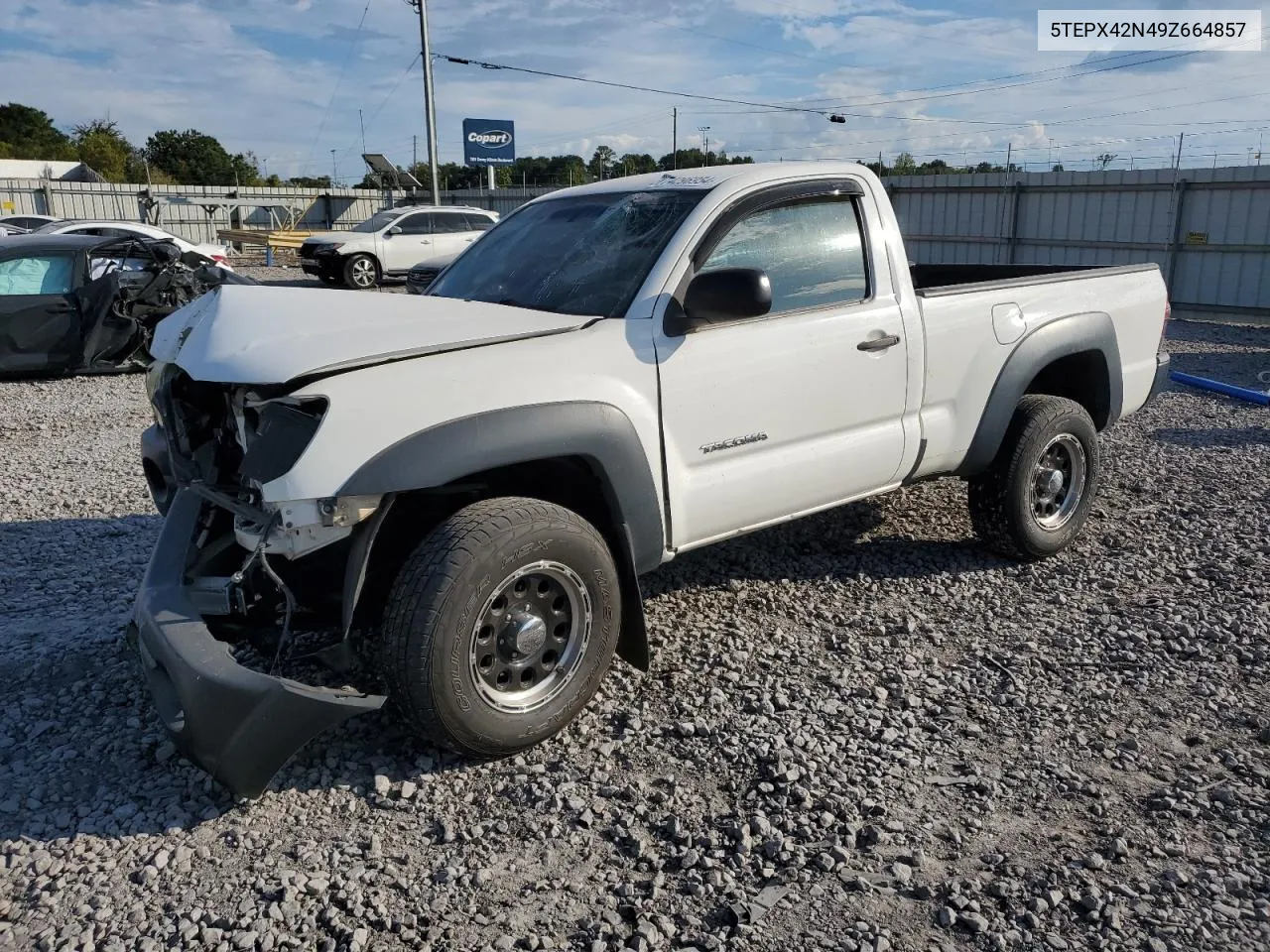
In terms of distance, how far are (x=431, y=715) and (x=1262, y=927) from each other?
233 cm

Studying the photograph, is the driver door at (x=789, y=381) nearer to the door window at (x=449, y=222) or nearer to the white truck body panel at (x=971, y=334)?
the white truck body panel at (x=971, y=334)

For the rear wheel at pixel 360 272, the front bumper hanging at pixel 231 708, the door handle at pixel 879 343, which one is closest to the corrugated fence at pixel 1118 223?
the rear wheel at pixel 360 272

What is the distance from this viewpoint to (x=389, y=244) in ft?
70.3

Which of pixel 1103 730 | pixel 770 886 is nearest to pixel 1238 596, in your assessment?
pixel 1103 730

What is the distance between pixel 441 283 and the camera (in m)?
4.71

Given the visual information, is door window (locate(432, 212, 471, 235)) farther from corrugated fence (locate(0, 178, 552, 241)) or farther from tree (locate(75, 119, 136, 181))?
tree (locate(75, 119, 136, 181))

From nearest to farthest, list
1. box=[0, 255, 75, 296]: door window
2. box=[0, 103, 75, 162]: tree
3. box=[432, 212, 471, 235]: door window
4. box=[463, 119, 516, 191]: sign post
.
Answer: box=[0, 255, 75, 296]: door window
box=[432, 212, 471, 235]: door window
box=[463, 119, 516, 191]: sign post
box=[0, 103, 75, 162]: tree

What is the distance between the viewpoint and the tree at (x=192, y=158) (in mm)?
71188

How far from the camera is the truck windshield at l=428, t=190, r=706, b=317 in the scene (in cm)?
393

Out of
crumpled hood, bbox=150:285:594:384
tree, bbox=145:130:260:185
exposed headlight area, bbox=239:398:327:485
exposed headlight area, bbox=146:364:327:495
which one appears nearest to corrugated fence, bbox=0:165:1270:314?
crumpled hood, bbox=150:285:594:384

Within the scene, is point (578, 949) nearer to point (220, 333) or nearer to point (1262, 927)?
point (1262, 927)

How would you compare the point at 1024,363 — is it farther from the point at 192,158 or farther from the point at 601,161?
the point at 192,158

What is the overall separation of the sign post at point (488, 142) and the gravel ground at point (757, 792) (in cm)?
3797

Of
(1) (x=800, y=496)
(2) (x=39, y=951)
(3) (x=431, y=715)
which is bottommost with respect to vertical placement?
(2) (x=39, y=951)
